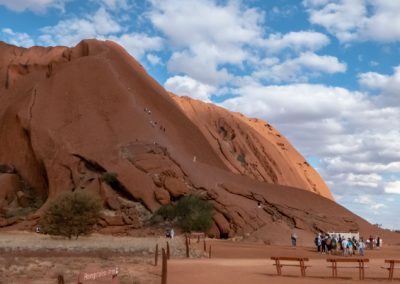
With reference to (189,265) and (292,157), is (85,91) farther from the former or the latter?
(292,157)

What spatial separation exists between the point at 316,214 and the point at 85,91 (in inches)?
1114

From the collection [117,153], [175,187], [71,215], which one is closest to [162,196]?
[175,187]

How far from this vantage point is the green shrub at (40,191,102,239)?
134 ft

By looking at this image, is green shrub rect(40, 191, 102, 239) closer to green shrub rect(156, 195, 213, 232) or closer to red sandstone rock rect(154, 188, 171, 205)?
green shrub rect(156, 195, 213, 232)

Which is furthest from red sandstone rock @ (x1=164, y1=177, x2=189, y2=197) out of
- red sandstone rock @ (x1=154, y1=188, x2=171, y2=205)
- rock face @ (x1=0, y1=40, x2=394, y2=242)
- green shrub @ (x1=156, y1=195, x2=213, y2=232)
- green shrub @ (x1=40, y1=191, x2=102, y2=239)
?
green shrub @ (x1=40, y1=191, x2=102, y2=239)

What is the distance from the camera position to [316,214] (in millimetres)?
53281

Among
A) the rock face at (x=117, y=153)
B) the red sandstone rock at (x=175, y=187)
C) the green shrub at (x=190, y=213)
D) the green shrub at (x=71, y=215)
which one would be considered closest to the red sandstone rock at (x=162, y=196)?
the rock face at (x=117, y=153)

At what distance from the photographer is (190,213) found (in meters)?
45.6

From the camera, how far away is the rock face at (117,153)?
161 feet

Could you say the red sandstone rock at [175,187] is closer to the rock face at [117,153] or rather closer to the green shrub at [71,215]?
the rock face at [117,153]

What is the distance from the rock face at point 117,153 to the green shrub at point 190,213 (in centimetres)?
152

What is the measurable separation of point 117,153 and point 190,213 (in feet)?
35.8

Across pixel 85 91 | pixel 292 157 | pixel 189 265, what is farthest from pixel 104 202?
pixel 292 157

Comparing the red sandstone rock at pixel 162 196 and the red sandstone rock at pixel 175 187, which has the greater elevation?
the red sandstone rock at pixel 175 187
